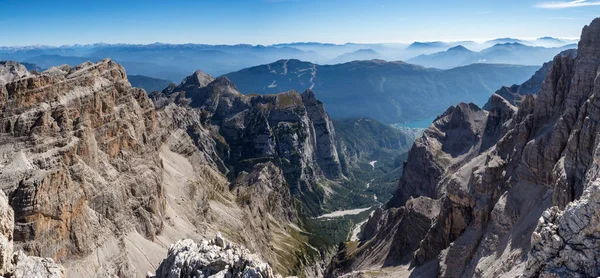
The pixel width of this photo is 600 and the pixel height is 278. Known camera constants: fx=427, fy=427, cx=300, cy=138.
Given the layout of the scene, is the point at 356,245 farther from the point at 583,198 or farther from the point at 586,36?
the point at 583,198

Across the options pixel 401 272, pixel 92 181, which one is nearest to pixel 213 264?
pixel 92 181

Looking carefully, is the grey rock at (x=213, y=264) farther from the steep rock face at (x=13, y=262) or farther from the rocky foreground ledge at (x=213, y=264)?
the steep rock face at (x=13, y=262)

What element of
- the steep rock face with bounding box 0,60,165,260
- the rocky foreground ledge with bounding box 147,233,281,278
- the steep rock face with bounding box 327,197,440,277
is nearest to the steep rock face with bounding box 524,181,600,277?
the rocky foreground ledge with bounding box 147,233,281,278

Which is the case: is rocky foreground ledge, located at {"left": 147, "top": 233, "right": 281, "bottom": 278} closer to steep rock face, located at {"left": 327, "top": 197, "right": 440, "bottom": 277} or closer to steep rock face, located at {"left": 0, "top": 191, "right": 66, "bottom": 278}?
steep rock face, located at {"left": 0, "top": 191, "right": 66, "bottom": 278}

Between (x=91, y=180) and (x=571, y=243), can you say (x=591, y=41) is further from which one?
(x=91, y=180)

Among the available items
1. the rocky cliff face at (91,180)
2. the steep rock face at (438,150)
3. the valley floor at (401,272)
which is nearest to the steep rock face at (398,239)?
the valley floor at (401,272)

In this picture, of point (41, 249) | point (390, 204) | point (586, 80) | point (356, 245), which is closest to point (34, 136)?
point (41, 249)

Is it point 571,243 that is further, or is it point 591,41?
point 591,41
